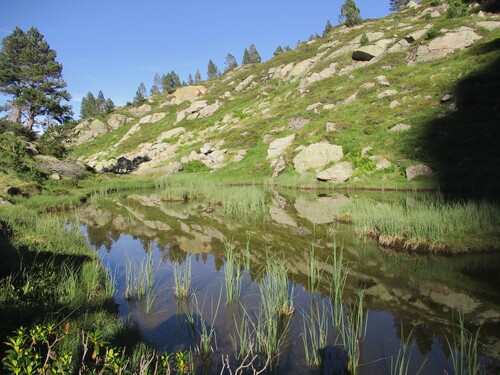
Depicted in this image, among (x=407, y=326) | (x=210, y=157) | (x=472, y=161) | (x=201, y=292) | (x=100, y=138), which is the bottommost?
(x=407, y=326)

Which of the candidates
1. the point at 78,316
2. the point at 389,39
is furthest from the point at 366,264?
the point at 389,39

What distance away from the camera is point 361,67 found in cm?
6091

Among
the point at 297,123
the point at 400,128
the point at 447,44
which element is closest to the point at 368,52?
the point at 447,44

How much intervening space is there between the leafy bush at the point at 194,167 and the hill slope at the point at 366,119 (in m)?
0.53

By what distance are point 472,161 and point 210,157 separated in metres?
36.2

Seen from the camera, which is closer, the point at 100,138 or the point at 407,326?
the point at 407,326

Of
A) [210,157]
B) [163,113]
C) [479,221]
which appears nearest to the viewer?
[479,221]

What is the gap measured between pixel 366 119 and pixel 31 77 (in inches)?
1969

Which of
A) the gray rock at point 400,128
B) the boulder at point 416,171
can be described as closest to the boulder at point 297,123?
the gray rock at point 400,128

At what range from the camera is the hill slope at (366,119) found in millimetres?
30688

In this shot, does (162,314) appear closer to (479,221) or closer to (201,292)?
(201,292)

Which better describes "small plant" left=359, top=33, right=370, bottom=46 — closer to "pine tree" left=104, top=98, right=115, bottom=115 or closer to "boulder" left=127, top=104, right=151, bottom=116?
"boulder" left=127, top=104, right=151, bottom=116

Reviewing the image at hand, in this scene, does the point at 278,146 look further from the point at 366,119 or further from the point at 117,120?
the point at 117,120

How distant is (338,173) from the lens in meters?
34.3
